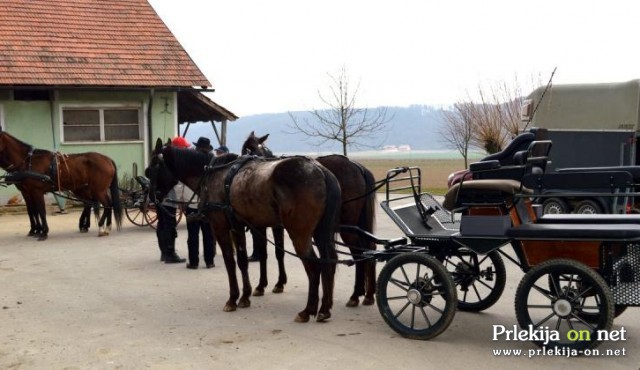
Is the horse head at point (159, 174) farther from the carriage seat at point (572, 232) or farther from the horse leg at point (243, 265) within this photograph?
the carriage seat at point (572, 232)

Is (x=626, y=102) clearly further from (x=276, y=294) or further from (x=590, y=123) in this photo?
(x=276, y=294)

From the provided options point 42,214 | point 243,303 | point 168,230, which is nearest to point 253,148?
point 168,230

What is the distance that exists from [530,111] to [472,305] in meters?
Result: 9.11

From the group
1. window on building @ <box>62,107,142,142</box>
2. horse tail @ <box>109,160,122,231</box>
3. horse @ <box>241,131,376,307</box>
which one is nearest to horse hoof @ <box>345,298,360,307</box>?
horse @ <box>241,131,376,307</box>

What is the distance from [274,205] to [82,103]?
44.6 ft

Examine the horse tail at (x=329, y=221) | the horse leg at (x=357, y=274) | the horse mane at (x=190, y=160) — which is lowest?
the horse leg at (x=357, y=274)

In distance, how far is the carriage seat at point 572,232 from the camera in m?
5.16

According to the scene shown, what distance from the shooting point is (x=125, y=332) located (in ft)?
20.8

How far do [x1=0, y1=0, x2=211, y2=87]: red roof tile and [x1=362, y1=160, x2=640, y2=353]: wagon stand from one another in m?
14.0

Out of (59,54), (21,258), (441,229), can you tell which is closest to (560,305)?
(441,229)

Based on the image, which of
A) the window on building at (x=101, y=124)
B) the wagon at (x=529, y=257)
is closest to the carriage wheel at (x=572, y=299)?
the wagon at (x=529, y=257)

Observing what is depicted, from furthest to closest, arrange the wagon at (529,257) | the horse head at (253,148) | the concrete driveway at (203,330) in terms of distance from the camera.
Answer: the horse head at (253,148), the concrete driveway at (203,330), the wagon at (529,257)

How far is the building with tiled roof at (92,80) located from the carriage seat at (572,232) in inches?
586

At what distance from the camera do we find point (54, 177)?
1280 cm
